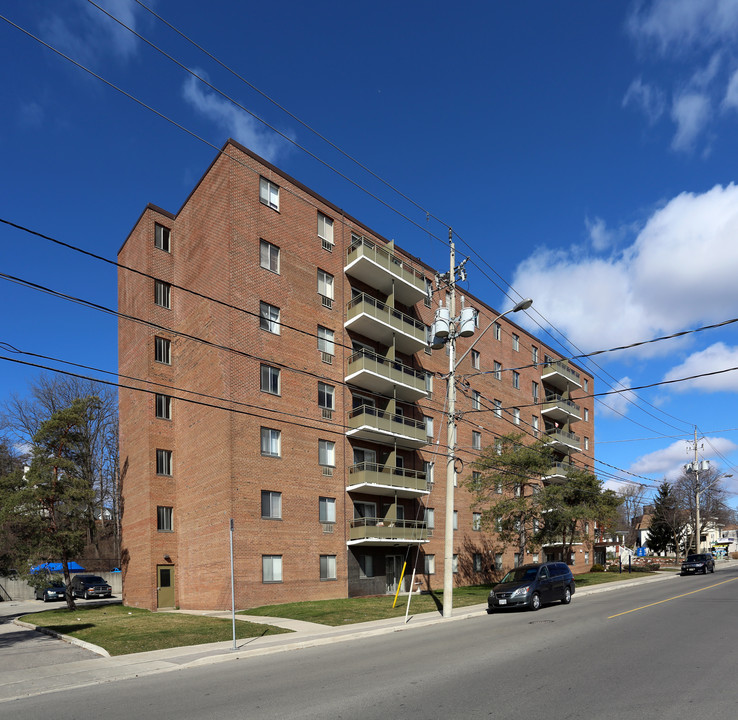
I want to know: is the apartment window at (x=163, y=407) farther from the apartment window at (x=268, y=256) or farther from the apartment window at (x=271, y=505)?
the apartment window at (x=268, y=256)

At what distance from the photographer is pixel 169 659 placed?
13891 millimetres

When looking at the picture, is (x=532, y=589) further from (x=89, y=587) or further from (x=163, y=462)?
(x=89, y=587)

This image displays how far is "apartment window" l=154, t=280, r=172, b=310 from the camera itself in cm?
3496

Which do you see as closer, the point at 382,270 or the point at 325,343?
the point at 325,343

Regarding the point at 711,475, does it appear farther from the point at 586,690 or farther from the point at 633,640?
the point at 586,690

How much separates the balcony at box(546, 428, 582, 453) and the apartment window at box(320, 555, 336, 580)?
92.0ft

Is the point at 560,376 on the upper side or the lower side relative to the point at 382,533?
upper

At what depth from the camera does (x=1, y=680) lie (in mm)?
Answer: 12625

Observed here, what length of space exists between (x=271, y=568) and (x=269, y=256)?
47.7 feet

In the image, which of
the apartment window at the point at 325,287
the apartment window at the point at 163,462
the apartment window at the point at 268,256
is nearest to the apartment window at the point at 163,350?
the apartment window at the point at 163,462

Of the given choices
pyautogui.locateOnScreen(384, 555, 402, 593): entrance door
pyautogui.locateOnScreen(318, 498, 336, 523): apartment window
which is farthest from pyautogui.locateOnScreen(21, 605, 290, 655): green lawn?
pyautogui.locateOnScreen(384, 555, 402, 593): entrance door

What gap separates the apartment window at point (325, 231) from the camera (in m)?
34.6

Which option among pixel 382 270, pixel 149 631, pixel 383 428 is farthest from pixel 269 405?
pixel 149 631

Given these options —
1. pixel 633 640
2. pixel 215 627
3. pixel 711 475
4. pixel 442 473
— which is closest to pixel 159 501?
pixel 215 627
